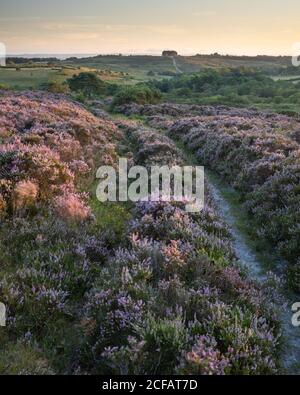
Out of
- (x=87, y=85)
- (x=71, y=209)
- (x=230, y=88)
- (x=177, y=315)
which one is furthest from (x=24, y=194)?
(x=230, y=88)

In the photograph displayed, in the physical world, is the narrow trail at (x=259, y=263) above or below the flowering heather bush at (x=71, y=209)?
below

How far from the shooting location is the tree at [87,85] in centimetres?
7700

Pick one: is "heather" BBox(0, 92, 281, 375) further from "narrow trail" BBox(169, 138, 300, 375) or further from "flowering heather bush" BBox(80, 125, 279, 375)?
"narrow trail" BBox(169, 138, 300, 375)

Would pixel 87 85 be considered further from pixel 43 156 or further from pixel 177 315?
pixel 177 315

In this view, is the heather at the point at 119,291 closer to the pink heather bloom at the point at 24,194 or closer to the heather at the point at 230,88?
the pink heather bloom at the point at 24,194

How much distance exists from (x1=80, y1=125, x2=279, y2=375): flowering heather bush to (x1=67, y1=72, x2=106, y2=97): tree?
7188cm

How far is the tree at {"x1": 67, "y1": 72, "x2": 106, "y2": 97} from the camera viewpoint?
77000mm

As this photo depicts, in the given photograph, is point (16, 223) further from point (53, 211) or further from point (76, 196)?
point (76, 196)

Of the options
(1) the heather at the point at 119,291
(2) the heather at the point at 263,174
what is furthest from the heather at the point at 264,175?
(1) the heather at the point at 119,291

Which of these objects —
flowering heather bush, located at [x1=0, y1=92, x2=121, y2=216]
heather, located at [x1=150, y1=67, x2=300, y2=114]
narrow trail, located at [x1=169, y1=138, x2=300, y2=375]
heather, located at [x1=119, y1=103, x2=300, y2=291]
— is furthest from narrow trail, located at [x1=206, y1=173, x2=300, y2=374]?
heather, located at [x1=150, y1=67, x2=300, y2=114]

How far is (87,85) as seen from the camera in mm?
78750

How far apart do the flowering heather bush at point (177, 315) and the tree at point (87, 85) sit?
7188 centimetres

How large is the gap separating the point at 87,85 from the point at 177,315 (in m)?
77.7
